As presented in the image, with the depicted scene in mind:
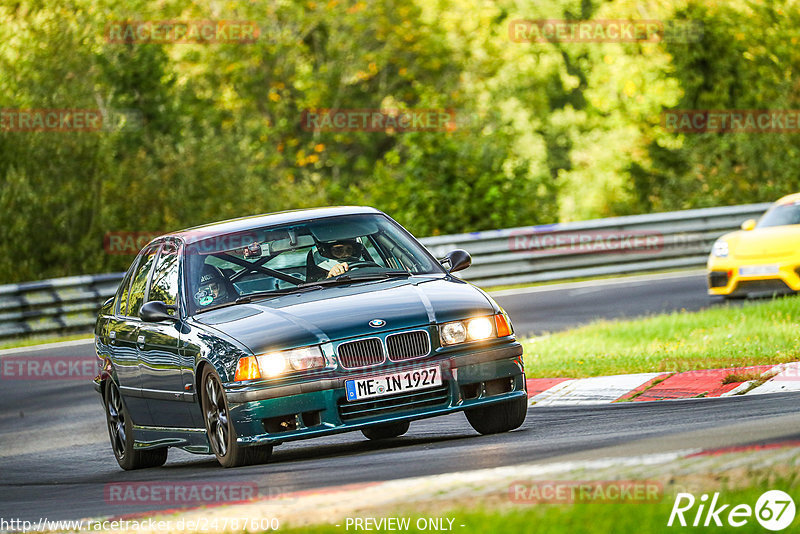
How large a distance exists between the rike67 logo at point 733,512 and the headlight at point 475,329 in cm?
350

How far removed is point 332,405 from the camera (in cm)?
833

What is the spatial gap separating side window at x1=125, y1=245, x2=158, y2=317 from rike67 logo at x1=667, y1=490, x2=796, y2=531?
6.03 m

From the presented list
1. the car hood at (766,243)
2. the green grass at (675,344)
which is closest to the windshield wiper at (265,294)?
the green grass at (675,344)

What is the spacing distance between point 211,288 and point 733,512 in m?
5.13

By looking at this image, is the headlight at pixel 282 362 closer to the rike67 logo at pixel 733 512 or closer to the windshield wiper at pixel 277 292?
the windshield wiper at pixel 277 292

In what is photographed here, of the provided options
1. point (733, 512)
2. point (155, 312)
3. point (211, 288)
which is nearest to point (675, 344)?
point (211, 288)

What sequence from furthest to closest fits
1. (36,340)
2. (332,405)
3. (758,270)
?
1. (36,340)
2. (758,270)
3. (332,405)

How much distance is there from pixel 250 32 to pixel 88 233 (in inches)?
621

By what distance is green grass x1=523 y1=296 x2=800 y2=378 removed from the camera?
11.8m

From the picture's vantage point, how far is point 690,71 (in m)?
32.8

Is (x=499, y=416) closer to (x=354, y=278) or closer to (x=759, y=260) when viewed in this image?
(x=354, y=278)

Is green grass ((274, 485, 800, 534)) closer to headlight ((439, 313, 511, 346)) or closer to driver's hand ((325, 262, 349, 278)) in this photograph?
headlight ((439, 313, 511, 346))

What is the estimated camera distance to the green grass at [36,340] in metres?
19.8

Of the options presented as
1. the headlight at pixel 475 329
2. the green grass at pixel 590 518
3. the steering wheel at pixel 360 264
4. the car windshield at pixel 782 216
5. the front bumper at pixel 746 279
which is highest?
the green grass at pixel 590 518
